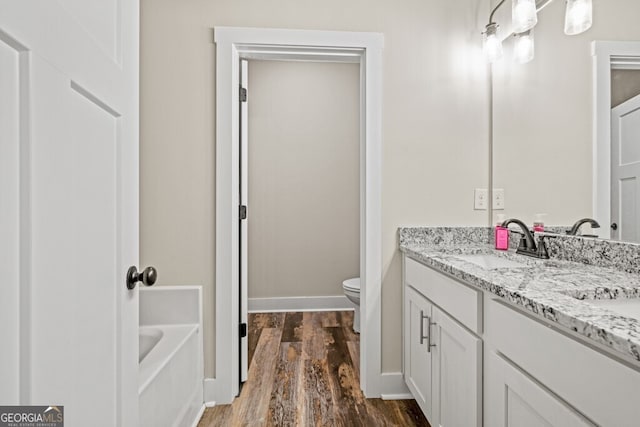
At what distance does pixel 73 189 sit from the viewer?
0.64m

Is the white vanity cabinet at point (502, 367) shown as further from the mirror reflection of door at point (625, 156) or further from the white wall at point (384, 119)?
the mirror reflection of door at point (625, 156)

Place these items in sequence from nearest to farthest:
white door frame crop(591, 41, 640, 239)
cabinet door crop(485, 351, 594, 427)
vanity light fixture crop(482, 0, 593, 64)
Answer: cabinet door crop(485, 351, 594, 427) → white door frame crop(591, 41, 640, 239) → vanity light fixture crop(482, 0, 593, 64)

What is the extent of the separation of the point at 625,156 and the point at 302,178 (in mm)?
2518

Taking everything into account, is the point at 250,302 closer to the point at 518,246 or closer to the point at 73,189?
the point at 518,246

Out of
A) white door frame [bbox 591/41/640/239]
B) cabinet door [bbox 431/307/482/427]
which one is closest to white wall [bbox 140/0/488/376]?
cabinet door [bbox 431/307/482/427]

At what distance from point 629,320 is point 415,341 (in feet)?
3.68

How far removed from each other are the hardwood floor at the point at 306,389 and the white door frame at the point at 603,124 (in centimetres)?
121

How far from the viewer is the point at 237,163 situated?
1895 millimetres

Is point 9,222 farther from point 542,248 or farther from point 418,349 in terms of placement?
point 542,248

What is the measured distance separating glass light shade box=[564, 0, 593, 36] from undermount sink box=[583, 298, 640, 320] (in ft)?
3.42

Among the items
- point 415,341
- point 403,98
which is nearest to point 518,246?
point 415,341

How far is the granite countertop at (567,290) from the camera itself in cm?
63

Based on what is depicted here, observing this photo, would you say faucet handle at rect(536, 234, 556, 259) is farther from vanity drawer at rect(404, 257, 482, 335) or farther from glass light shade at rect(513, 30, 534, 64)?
glass light shade at rect(513, 30, 534, 64)

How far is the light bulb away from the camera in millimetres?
1850
